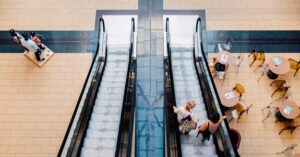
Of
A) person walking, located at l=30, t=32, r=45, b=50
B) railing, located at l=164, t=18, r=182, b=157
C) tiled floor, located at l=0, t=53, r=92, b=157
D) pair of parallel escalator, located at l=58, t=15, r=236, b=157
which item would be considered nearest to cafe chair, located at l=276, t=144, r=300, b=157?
pair of parallel escalator, located at l=58, t=15, r=236, b=157

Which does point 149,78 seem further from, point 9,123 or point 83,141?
point 9,123

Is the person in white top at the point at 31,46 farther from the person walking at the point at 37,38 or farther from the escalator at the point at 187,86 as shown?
the escalator at the point at 187,86

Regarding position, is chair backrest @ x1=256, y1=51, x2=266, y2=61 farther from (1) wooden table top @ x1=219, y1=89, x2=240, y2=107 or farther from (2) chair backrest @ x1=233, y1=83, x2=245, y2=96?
(1) wooden table top @ x1=219, y1=89, x2=240, y2=107


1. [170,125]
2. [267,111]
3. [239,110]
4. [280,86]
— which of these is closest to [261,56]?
[280,86]

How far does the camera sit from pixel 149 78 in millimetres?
10109

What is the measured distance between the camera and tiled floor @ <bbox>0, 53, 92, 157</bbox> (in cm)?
895

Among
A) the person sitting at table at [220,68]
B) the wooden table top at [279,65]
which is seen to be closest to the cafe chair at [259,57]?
the wooden table top at [279,65]

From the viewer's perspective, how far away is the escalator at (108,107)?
7.01 metres

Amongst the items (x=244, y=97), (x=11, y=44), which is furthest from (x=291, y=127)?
(x=11, y=44)

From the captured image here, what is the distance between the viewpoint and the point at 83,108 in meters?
7.80

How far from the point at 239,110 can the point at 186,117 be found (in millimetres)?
3238

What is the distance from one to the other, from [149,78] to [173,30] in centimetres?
222

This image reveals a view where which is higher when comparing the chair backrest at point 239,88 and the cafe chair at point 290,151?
the chair backrest at point 239,88

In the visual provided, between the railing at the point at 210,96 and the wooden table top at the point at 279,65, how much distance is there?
2.37 metres
